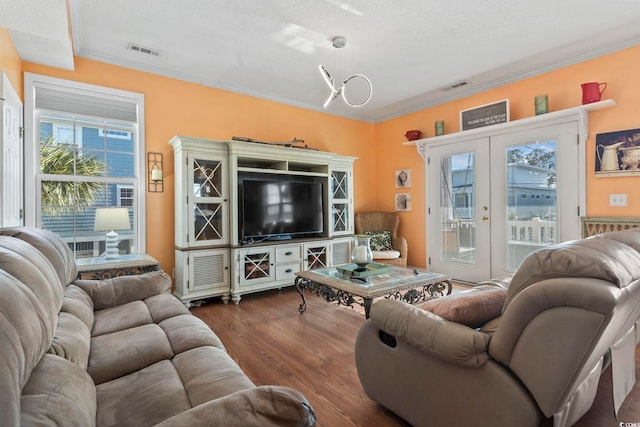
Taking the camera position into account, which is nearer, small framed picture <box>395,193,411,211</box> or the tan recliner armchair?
the tan recliner armchair

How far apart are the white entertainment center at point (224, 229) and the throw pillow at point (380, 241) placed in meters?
1.07

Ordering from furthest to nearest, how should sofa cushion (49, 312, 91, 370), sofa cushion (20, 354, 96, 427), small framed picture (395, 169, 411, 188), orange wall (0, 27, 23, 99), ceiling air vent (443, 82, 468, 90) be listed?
1. small framed picture (395, 169, 411, 188)
2. ceiling air vent (443, 82, 468, 90)
3. orange wall (0, 27, 23, 99)
4. sofa cushion (49, 312, 91, 370)
5. sofa cushion (20, 354, 96, 427)

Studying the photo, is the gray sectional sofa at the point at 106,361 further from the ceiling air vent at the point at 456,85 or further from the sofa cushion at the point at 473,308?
the ceiling air vent at the point at 456,85

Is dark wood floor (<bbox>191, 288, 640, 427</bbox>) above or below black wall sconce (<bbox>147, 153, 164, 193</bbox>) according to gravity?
below

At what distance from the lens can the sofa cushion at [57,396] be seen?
0.73m

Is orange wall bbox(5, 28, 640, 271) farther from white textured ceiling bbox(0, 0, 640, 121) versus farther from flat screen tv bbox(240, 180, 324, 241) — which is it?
flat screen tv bbox(240, 180, 324, 241)

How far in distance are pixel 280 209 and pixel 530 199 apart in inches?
123

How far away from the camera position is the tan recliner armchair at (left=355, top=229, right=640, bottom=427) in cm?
105

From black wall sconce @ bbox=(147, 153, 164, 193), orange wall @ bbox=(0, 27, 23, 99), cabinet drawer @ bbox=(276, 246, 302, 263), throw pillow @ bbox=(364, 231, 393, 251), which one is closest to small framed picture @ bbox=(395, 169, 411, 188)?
throw pillow @ bbox=(364, 231, 393, 251)

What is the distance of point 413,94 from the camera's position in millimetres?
4742

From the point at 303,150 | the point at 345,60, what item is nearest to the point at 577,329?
the point at 345,60

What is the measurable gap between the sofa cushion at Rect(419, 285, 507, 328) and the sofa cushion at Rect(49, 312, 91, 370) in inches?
57.9

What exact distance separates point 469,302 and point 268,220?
3008 millimetres

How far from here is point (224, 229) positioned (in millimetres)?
3818
